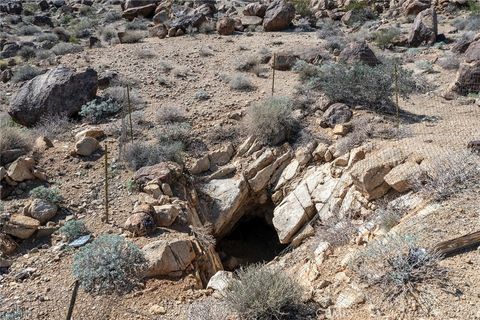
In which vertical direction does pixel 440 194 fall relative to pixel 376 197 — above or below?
above

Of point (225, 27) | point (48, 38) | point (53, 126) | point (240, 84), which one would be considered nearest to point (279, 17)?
point (225, 27)

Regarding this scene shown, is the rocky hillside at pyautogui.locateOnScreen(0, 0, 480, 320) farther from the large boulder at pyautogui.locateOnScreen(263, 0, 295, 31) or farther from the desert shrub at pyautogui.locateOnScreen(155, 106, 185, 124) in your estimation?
the large boulder at pyautogui.locateOnScreen(263, 0, 295, 31)

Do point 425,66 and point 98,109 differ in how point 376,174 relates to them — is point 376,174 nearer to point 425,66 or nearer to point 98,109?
point 98,109

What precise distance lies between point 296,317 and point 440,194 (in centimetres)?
289

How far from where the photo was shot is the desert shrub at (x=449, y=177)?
5.76m

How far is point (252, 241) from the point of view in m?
10.7

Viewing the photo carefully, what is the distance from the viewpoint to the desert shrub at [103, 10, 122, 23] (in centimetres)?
2411

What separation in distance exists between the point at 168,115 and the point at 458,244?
7.20 m

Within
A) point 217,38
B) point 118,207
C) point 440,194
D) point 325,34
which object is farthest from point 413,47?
point 118,207

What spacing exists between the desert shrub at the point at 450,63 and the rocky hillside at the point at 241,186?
5 cm

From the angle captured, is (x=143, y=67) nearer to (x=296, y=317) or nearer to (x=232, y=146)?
(x=232, y=146)

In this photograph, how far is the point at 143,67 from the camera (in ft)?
46.1

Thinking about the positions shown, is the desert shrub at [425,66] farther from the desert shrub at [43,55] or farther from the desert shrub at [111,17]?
the desert shrub at [111,17]

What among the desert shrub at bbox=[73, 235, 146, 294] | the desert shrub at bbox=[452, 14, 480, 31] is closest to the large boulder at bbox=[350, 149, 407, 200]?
the desert shrub at bbox=[73, 235, 146, 294]
